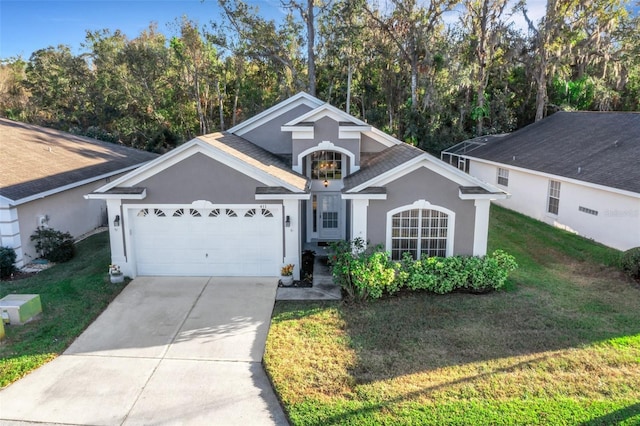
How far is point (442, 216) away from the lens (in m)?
11.2

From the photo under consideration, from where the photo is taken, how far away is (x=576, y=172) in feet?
52.9

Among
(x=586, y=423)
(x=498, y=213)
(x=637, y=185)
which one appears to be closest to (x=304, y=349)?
(x=586, y=423)

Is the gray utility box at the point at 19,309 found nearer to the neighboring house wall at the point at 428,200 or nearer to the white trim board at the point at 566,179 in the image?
the neighboring house wall at the point at 428,200

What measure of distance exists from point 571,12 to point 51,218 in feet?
109

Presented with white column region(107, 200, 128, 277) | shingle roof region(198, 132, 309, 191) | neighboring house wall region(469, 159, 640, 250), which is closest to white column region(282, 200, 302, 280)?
shingle roof region(198, 132, 309, 191)

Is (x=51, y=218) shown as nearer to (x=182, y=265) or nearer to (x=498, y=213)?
(x=182, y=265)

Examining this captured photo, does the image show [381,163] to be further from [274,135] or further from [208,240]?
[208,240]

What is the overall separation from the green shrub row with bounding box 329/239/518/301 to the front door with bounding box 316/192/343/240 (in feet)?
12.4

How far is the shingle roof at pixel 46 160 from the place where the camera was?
13.3 meters

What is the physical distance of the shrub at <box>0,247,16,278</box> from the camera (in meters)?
11.9

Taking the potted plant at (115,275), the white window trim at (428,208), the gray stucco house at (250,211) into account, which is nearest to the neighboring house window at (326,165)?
the gray stucco house at (250,211)

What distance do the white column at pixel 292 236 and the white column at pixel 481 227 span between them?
15.6 feet

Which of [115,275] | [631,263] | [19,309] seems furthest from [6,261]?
[631,263]

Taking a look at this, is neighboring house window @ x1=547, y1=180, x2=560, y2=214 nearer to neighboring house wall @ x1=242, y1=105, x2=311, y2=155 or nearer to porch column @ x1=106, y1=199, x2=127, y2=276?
neighboring house wall @ x1=242, y1=105, x2=311, y2=155
